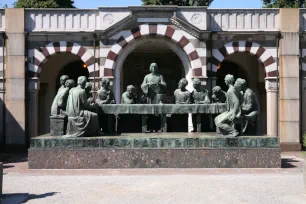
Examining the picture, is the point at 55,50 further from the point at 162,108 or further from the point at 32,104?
the point at 162,108

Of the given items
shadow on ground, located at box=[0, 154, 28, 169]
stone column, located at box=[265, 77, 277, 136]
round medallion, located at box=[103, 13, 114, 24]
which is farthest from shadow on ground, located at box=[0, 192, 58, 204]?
stone column, located at box=[265, 77, 277, 136]

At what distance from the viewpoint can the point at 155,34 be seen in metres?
17.6

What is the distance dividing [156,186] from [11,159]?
768cm

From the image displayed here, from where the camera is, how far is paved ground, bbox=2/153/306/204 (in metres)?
7.95

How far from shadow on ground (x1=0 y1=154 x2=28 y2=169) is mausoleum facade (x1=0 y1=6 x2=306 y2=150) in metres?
1.70

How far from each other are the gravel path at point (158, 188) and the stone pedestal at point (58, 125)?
187 cm

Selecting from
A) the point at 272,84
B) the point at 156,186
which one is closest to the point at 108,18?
the point at 272,84

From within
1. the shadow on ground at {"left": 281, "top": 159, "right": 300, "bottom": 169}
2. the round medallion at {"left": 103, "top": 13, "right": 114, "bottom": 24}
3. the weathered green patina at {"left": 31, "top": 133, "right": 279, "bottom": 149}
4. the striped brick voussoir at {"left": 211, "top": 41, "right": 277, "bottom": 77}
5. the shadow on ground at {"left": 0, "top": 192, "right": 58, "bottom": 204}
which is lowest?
the shadow on ground at {"left": 281, "top": 159, "right": 300, "bottom": 169}

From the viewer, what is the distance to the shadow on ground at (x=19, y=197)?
7.86 m

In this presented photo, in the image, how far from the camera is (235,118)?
38.3ft

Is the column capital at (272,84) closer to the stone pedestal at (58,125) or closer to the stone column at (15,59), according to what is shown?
the stone pedestal at (58,125)

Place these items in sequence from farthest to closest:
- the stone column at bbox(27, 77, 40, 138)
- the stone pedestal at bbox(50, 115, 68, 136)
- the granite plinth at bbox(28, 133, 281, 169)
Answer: the stone column at bbox(27, 77, 40, 138), the stone pedestal at bbox(50, 115, 68, 136), the granite plinth at bbox(28, 133, 281, 169)

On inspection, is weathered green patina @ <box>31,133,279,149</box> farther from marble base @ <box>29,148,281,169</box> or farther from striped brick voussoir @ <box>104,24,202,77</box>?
striped brick voussoir @ <box>104,24,202,77</box>

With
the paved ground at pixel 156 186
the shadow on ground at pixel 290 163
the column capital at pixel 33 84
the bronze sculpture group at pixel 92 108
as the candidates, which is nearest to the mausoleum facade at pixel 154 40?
the column capital at pixel 33 84
